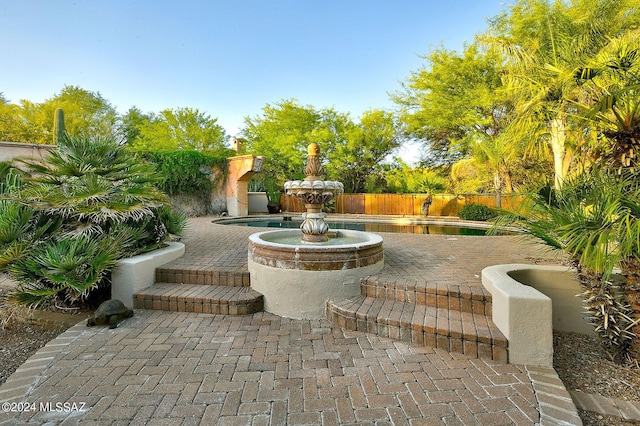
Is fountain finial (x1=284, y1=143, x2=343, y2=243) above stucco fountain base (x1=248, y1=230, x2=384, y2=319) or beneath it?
above

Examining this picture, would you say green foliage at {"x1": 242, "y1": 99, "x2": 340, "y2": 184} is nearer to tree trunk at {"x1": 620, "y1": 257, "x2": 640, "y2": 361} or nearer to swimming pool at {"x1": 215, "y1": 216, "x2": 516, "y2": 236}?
swimming pool at {"x1": 215, "y1": 216, "x2": 516, "y2": 236}

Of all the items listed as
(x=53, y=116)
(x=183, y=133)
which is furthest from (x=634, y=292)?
(x=53, y=116)

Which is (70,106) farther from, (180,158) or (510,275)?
(510,275)

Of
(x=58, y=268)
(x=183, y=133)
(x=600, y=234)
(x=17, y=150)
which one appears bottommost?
(x=58, y=268)

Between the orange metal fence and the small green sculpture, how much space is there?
42.2 ft

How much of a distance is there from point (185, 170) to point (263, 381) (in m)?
13.8

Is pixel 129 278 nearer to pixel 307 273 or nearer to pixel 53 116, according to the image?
pixel 307 273

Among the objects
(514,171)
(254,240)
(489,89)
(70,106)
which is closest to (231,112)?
(70,106)

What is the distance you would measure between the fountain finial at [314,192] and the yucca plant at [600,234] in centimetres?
Answer: 234

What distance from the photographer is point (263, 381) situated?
221 centimetres

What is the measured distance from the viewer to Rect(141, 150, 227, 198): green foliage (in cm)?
1391

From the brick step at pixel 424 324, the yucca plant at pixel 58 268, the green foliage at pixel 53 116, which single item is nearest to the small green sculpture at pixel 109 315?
the yucca plant at pixel 58 268

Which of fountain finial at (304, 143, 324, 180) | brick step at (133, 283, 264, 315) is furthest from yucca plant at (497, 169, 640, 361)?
brick step at (133, 283, 264, 315)

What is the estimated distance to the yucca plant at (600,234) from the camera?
2164 millimetres
